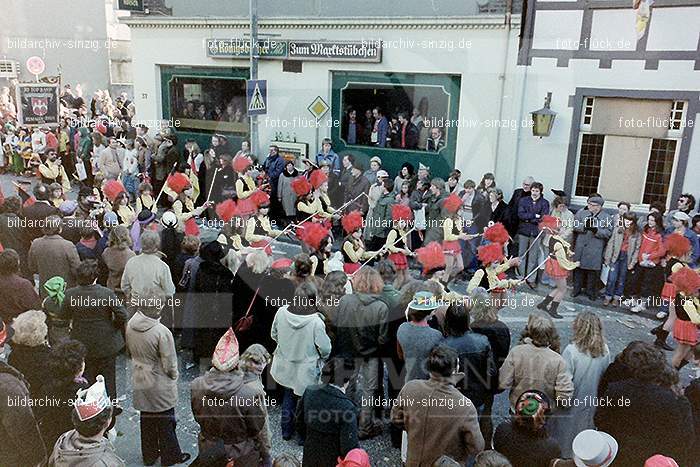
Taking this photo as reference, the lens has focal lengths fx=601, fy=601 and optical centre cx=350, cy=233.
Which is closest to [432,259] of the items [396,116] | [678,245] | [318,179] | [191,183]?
[678,245]

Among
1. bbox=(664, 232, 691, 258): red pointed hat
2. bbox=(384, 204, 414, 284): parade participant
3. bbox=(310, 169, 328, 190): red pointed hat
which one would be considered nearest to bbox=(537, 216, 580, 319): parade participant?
bbox=(664, 232, 691, 258): red pointed hat

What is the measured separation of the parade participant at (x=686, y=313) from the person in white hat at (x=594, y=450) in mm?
3755

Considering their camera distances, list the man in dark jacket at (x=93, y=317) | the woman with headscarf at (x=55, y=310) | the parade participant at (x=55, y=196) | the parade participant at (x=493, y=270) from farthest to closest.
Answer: the parade participant at (x=55, y=196), the parade participant at (x=493, y=270), the woman with headscarf at (x=55, y=310), the man in dark jacket at (x=93, y=317)

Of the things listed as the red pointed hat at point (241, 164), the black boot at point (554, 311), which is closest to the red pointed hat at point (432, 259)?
the black boot at point (554, 311)

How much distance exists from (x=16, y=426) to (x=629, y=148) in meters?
10.5

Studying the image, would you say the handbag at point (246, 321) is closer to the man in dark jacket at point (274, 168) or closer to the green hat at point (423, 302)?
the green hat at point (423, 302)

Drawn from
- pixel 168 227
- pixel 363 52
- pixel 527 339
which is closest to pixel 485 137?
pixel 363 52

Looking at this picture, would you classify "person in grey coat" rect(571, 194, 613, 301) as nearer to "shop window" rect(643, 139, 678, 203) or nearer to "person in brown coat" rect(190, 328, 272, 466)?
"shop window" rect(643, 139, 678, 203)

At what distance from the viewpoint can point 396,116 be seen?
13914 mm

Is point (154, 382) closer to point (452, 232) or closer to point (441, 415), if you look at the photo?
point (441, 415)

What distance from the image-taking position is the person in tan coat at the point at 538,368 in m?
4.41

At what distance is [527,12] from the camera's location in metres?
11.2

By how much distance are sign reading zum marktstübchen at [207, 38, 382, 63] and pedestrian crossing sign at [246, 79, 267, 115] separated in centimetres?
296

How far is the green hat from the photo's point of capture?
4.81 metres
